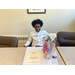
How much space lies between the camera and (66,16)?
2.40 metres

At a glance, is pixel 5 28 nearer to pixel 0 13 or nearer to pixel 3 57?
pixel 0 13

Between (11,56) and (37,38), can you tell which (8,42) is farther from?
(37,38)

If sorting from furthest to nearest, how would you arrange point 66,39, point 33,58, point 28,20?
point 28,20 < point 66,39 < point 33,58

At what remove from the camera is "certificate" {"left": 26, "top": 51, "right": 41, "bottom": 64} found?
3.05ft

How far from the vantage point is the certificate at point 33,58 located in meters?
0.93

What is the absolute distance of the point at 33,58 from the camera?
999mm

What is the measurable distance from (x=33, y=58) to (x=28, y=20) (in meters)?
1.62

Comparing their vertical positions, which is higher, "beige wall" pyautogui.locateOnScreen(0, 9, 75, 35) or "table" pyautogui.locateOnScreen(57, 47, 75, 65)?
"beige wall" pyautogui.locateOnScreen(0, 9, 75, 35)

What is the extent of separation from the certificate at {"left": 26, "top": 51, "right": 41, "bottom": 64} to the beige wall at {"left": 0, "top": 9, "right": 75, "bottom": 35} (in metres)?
1.48

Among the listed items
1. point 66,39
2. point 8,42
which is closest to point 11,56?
point 8,42

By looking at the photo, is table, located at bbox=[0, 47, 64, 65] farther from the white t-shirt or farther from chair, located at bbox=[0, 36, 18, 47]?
the white t-shirt

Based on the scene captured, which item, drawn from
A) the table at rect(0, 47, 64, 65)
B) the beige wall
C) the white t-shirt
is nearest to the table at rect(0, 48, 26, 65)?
the table at rect(0, 47, 64, 65)

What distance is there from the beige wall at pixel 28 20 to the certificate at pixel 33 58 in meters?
1.48
